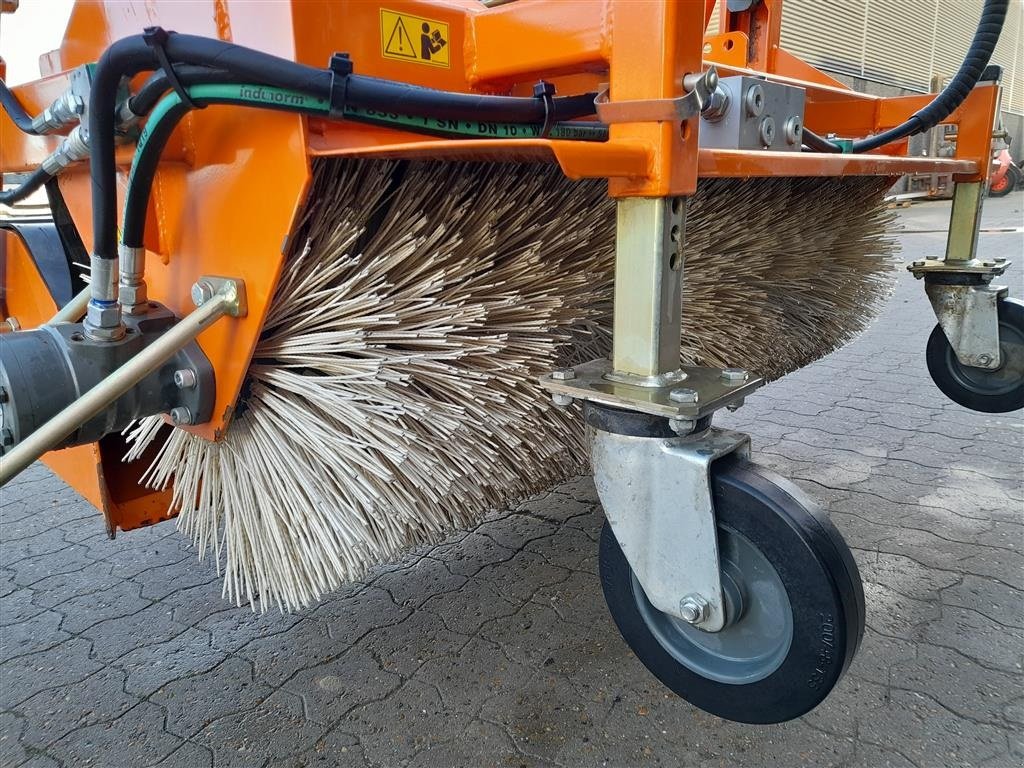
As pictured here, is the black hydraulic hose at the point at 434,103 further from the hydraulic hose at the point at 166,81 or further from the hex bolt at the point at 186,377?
the hex bolt at the point at 186,377

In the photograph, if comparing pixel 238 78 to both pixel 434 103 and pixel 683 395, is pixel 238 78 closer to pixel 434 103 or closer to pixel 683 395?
pixel 434 103

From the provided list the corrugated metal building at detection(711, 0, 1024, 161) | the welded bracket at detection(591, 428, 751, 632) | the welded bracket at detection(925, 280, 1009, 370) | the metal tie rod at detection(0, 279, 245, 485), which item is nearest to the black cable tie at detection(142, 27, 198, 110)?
the metal tie rod at detection(0, 279, 245, 485)

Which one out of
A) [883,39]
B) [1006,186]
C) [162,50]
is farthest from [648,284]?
[1006,186]

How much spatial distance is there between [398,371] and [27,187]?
769 mm

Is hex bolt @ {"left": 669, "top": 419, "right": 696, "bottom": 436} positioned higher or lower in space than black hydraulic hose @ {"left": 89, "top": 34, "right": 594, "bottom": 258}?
lower

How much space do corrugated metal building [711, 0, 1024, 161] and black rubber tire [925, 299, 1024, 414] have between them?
28.1 ft

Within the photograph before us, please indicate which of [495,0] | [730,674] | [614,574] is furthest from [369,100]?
[730,674]

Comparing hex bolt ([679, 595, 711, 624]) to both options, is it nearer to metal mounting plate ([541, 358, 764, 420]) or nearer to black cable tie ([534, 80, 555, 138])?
metal mounting plate ([541, 358, 764, 420])

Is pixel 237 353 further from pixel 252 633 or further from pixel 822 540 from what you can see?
pixel 252 633

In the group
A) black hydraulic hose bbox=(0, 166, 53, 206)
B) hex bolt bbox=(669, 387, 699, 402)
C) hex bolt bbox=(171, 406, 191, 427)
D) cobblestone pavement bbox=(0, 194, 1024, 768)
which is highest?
black hydraulic hose bbox=(0, 166, 53, 206)

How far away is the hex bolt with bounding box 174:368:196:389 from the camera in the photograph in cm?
107

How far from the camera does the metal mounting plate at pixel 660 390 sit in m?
0.86

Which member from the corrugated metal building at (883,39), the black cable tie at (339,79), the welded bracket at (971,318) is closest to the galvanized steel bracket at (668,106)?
the black cable tie at (339,79)

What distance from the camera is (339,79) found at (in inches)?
33.2
